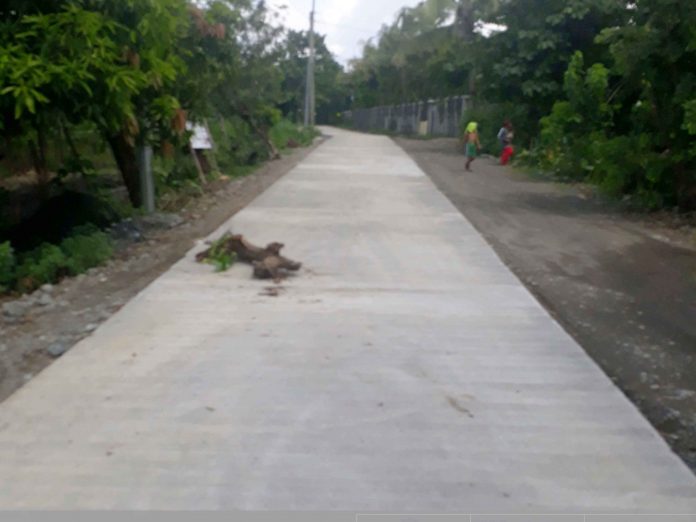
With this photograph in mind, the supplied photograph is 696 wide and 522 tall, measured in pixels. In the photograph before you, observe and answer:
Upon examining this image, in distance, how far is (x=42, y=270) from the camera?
10484mm

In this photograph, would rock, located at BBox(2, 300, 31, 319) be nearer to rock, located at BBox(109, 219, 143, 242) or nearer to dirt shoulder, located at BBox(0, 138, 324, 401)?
dirt shoulder, located at BBox(0, 138, 324, 401)

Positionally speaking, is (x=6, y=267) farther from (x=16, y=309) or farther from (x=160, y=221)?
(x=160, y=221)

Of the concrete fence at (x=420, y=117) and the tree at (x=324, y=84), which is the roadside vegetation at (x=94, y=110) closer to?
the concrete fence at (x=420, y=117)

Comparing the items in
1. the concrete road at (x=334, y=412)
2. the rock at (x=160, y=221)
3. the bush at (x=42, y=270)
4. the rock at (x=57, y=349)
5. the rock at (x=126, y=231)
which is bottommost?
the rock at (x=160, y=221)

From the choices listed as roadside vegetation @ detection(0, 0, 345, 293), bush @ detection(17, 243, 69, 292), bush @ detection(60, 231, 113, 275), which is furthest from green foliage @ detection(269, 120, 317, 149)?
bush @ detection(17, 243, 69, 292)

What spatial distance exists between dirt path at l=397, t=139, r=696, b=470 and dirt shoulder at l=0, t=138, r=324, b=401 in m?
4.11

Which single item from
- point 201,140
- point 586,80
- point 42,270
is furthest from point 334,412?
point 201,140

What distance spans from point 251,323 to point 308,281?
182 centimetres

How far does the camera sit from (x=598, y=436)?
5.48 metres

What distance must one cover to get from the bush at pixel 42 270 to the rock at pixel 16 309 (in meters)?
1.06

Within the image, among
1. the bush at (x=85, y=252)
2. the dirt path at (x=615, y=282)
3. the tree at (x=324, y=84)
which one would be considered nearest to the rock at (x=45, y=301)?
the bush at (x=85, y=252)

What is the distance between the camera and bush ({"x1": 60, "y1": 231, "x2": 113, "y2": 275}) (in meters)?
10.8

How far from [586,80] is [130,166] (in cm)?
813

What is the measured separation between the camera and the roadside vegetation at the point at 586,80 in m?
14.3
